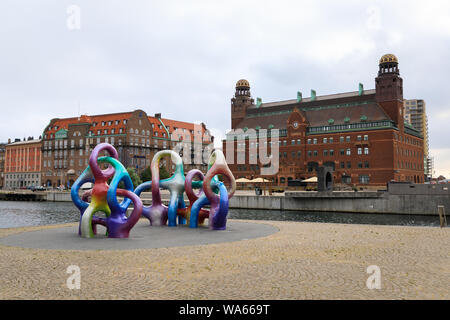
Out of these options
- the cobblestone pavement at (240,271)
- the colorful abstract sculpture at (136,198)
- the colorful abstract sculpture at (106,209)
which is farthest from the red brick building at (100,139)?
the cobblestone pavement at (240,271)

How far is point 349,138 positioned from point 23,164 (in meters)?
104

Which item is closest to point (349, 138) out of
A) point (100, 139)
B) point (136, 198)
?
point (100, 139)

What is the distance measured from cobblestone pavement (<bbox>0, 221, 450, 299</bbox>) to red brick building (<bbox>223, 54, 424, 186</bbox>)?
7814cm

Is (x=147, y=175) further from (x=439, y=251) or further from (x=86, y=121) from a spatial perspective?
(x=439, y=251)

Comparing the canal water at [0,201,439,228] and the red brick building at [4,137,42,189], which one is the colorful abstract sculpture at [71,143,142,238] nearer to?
the canal water at [0,201,439,228]

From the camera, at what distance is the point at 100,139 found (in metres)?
115

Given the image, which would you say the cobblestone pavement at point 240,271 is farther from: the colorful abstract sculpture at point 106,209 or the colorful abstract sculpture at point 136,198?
the colorful abstract sculpture at point 136,198

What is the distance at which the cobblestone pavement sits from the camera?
9.52m

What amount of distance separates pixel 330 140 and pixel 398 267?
8966cm

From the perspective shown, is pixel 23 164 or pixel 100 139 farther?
pixel 23 164

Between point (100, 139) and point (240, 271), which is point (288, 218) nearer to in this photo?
point (240, 271)

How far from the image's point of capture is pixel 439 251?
50.6 feet

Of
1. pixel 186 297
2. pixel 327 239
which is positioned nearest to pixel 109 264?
pixel 186 297

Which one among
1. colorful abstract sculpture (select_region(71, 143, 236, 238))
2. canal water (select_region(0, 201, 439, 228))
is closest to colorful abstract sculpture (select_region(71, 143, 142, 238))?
colorful abstract sculpture (select_region(71, 143, 236, 238))
